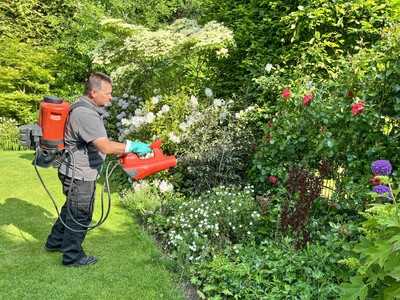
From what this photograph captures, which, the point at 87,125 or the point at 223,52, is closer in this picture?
the point at 87,125

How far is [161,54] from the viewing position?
6.87 metres

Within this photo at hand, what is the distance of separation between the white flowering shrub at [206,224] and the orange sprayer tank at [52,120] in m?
1.38

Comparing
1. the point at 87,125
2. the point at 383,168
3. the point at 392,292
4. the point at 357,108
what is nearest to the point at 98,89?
the point at 87,125

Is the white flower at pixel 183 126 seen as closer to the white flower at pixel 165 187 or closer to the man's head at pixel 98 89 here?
the white flower at pixel 165 187

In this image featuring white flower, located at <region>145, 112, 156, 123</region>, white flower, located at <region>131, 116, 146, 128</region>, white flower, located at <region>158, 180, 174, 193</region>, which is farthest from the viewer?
white flower, located at <region>131, 116, 146, 128</region>

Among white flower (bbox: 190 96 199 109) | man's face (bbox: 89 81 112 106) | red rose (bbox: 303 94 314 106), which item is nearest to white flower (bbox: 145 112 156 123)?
white flower (bbox: 190 96 199 109)

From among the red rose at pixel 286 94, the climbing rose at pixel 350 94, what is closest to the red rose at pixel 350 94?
the climbing rose at pixel 350 94

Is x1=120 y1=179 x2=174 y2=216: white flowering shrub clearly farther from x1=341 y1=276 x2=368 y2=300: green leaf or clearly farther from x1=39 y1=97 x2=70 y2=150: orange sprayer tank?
x1=341 y1=276 x2=368 y2=300: green leaf

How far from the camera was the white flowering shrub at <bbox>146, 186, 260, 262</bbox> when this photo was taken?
425 centimetres

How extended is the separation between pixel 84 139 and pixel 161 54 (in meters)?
3.13

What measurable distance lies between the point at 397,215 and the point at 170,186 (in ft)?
11.9

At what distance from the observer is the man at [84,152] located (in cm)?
403

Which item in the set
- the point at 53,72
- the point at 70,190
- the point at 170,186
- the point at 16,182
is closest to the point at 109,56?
the point at 16,182

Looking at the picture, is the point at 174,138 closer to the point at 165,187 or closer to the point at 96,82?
the point at 165,187
